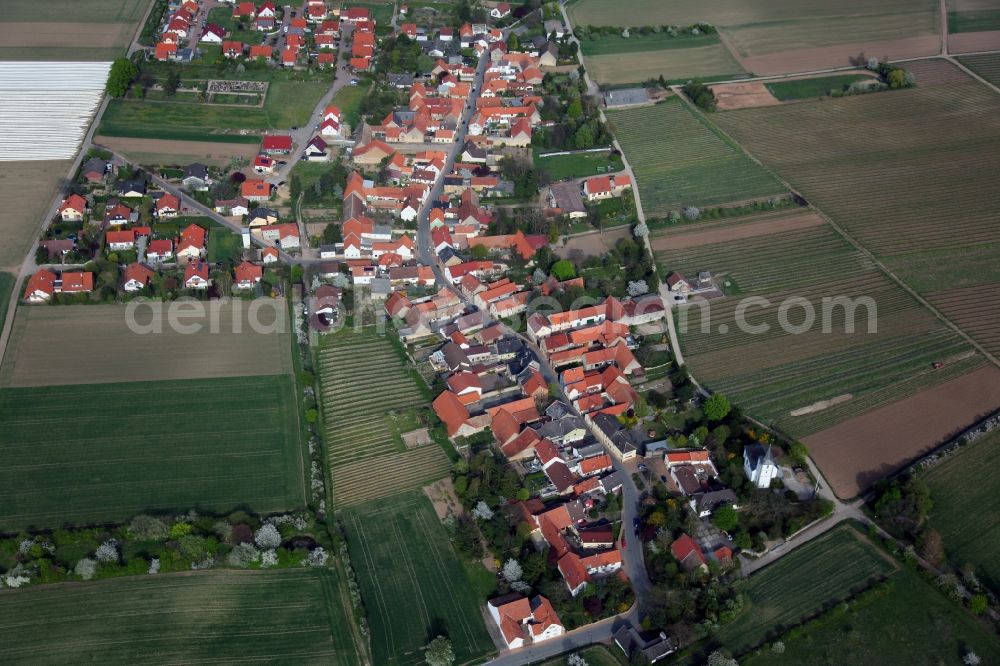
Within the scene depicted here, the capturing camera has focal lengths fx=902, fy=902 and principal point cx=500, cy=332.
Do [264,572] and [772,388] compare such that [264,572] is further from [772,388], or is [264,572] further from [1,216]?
[1,216]

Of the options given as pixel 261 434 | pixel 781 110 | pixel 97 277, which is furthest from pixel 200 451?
pixel 781 110

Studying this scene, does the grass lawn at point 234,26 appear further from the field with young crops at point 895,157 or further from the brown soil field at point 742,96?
the field with young crops at point 895,157

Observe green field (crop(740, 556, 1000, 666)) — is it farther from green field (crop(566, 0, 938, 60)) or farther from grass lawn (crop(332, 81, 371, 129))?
green field (crop(566, 0, 938, 60))

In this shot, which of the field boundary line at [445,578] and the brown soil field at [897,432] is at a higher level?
the brown soil field at [897,432]

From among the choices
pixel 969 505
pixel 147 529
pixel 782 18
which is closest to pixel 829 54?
pixel 782 18

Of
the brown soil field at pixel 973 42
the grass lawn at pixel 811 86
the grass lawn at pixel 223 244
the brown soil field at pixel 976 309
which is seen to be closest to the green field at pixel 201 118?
the grass lawn at pixel 223 244

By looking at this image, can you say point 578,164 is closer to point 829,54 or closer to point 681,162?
point 681,162

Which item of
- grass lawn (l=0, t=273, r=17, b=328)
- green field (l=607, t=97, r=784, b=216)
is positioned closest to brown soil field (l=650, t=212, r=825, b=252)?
green field (l=607, t=97, r=784, b=216)

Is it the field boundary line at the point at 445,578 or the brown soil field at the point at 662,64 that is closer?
the field boundary line at the point at 445,578
